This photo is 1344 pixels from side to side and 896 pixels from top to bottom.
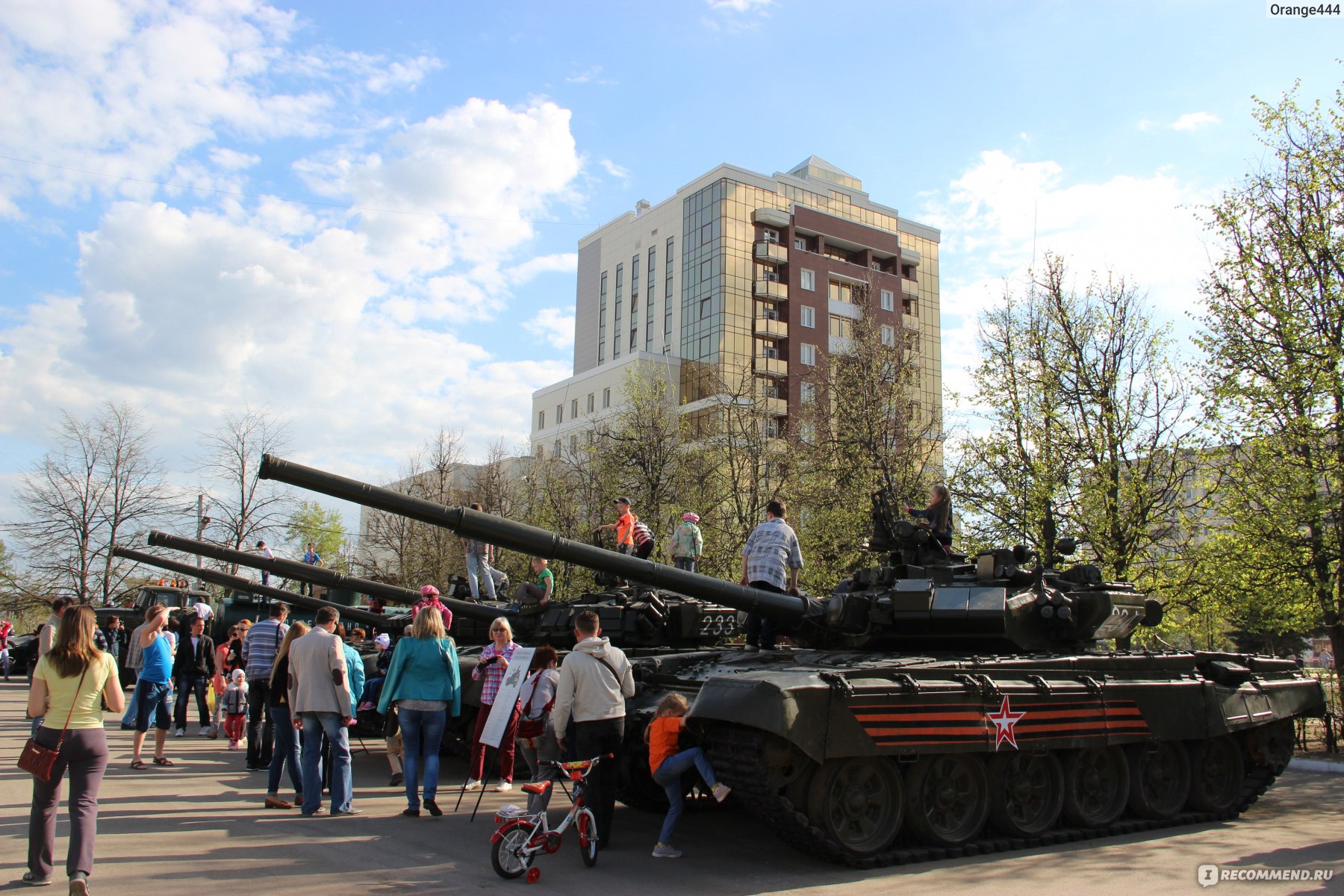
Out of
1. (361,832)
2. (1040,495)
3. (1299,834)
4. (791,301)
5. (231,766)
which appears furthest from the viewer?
(791,301)

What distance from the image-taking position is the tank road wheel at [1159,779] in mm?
9859

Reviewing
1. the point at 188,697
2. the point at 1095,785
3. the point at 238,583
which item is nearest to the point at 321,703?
the point at 1095,785

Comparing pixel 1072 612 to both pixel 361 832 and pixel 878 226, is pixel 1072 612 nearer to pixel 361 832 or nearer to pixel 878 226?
pixel 361 832

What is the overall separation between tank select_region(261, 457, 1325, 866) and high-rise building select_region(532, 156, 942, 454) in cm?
4070

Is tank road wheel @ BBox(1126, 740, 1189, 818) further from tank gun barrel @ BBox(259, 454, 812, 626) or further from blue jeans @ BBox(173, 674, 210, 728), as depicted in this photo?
blue jeans @ BBox(173, 674, 210, 728)

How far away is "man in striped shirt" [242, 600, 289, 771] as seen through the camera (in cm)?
1175

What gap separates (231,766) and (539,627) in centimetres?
408

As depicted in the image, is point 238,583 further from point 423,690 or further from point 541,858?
point 541,858

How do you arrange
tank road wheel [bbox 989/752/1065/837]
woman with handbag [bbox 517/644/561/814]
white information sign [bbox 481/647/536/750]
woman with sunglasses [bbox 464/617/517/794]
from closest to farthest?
tank road wheel [bbox 989/752/1065/837], white information sign [bbox 481/647/536/750], woman with handbag [bbox 517/644/561/814], woman with sunglasses [bbox 464/617/517/794]

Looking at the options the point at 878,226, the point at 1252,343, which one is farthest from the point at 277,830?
the point at 878,226

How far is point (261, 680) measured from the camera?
11828mm

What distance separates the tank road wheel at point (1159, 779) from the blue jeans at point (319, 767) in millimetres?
7265

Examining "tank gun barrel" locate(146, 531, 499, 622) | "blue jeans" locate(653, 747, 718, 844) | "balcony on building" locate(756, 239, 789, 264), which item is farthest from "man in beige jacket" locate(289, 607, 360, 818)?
"balcony on building" locate(756, 239, 789, 264)

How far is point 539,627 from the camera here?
44.8 feet
